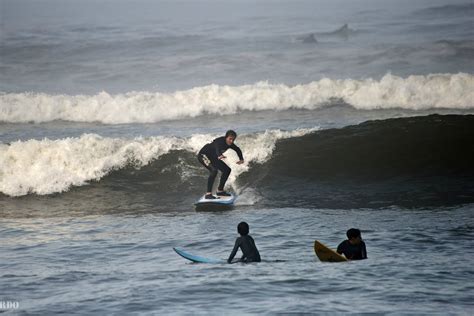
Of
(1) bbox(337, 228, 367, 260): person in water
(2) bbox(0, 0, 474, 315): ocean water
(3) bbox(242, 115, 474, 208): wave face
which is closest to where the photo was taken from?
(2) bbox(0, 0, 474, 315): ocean water

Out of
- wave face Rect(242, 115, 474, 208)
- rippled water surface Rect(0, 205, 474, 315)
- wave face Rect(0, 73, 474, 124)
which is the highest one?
wave face Rect(0, 73, 474, 124)

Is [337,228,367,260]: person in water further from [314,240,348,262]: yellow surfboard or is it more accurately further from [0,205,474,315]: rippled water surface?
[0,205,474,315]: rippled water surface

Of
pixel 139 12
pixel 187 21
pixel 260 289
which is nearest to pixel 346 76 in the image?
pixel 187 21

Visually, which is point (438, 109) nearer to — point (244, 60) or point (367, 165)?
point (367, 165)

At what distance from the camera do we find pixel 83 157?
19531mm

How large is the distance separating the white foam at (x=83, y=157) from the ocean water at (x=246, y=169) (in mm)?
53

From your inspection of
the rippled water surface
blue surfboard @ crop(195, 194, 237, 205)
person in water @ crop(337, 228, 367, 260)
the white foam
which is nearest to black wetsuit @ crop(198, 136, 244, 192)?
blue surfboard @ crop(195, 194, 237, 205)

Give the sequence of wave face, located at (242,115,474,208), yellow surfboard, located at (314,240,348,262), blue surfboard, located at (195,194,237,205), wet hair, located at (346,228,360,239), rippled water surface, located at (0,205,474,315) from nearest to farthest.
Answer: rippled water surface, located at (0,205,474,315), wet hair, located at (346,228,360,239), yellow surfboard, located at (314,240,348,262), blue surfboard, located at (195,194,237,205), wave face, located at (242,115,474,208)

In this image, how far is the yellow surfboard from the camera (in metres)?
10.7

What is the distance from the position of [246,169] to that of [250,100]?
957 centimetres

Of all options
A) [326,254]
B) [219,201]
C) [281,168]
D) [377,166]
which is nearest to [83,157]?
[281,168]

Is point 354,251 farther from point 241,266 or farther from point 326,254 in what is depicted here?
point 241,266

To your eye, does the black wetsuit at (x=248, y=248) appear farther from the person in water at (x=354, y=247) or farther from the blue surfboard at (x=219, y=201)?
the blue surfboard at (x=219, y=201)

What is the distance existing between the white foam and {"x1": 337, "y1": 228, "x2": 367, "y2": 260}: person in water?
7518 mm
